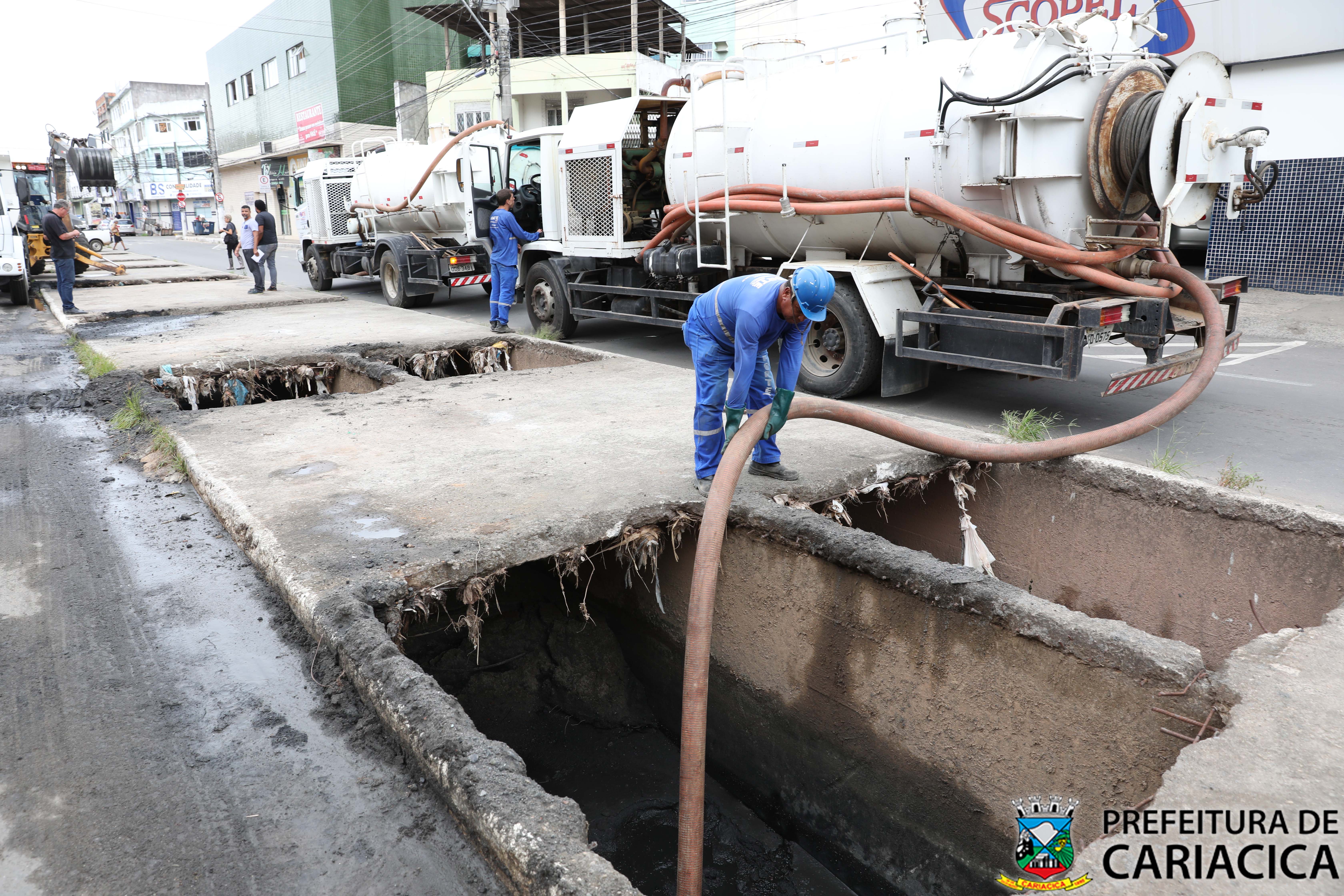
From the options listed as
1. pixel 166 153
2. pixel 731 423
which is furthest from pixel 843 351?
pixel 166 153

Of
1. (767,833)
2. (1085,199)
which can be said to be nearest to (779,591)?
(767,833)

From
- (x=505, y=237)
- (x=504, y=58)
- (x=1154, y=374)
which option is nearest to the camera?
(x=1154, y=374)

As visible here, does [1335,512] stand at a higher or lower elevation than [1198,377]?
lower

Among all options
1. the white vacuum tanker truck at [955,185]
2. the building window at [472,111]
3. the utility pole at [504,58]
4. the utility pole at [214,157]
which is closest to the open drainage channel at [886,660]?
the white vacuum tanker truck at [955,185]

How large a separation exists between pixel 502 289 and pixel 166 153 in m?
58.7

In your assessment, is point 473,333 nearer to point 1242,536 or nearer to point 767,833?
point 767,833

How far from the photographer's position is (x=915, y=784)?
4.00 metres

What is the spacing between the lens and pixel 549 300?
10.9 metres

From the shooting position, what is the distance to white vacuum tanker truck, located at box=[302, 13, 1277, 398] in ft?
20.1

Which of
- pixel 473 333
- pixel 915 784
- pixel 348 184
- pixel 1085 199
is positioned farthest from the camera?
pixel 348 184

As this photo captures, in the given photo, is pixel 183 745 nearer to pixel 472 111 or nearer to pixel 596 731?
pixel 596 731

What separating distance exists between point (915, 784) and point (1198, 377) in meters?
2.97

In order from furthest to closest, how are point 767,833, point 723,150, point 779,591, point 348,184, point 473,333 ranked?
point 348,184 → point 473,333 → point 723,150 → point 767,833 → point 779,591

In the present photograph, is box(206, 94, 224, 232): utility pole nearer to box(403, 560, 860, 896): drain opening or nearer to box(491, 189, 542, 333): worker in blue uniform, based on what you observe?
box(491, 189, 542, 333): worker in blue uniform
